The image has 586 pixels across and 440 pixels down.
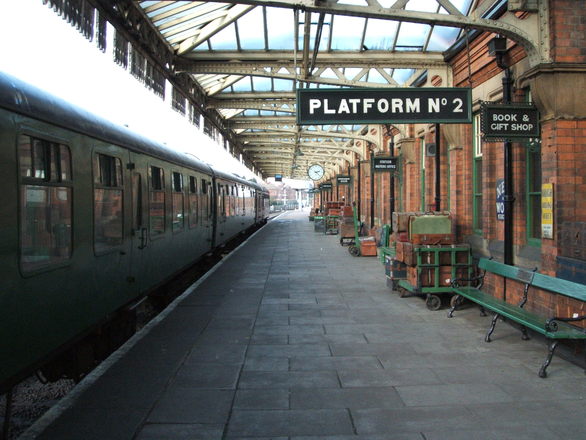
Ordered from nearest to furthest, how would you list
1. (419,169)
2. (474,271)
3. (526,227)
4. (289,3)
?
(289,3)
(526,227)
(474,271)
(419,169)

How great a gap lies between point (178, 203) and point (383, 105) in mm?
4754

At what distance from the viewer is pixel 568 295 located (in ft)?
16.2

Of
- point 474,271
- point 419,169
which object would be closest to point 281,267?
point 419,169

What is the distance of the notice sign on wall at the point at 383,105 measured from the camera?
577 centimetres

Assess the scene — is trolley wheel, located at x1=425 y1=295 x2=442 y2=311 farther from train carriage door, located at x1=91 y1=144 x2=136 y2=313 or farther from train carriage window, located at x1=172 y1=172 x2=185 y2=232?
train carriage window, located at x1=172 y1=172 x2=185 y2=232

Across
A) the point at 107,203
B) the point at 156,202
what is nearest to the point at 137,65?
the point at 156,202

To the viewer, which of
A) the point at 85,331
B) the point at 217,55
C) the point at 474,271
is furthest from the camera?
the point at 217,55

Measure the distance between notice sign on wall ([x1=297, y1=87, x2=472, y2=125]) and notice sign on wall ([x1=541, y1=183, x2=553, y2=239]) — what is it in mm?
1268

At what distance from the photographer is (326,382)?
14.8 feet

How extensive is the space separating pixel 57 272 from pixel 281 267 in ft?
28.6

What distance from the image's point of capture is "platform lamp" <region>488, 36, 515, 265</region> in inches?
260

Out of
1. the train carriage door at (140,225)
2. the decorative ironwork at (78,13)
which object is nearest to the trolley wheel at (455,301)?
the train carriage door at (140,225)

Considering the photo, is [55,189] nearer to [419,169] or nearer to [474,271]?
[474,271]

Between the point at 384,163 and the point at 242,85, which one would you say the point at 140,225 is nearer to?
the point at 384,163
